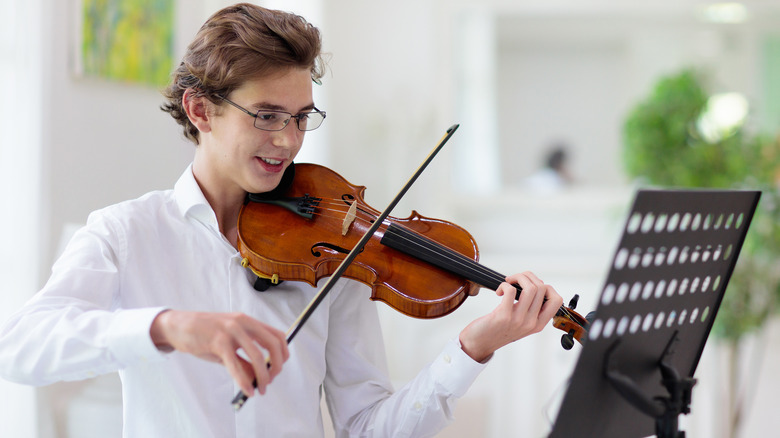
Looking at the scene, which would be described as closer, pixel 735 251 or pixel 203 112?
pixel 735 251

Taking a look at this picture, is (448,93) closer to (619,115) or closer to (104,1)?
(619,115)

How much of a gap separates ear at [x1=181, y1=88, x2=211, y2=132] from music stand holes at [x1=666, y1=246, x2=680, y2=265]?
2.73 feet

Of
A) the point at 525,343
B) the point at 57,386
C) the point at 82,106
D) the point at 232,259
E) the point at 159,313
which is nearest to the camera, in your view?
the point at 159,313

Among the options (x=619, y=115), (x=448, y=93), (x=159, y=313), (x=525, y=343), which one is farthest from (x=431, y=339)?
(x=159, y=313)

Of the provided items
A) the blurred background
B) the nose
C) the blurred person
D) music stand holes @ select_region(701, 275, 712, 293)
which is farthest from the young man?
the blurred person

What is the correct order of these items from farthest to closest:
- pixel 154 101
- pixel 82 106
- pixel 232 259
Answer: pixel 154 101 < pixel 82 106 < pixel 232 259

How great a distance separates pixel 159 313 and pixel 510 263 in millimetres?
2448

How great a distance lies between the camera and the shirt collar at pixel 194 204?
1.37 meters

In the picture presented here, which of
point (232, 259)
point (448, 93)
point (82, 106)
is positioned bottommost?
point (232, 259)

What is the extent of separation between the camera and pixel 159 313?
96 centimetres

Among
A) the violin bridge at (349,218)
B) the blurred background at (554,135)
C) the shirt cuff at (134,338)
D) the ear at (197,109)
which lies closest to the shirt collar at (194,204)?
the ear at (197,109)

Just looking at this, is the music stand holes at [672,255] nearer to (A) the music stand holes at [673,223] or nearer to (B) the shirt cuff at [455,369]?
(A) the music stand holes at [673,223]

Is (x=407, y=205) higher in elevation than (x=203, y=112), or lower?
lower

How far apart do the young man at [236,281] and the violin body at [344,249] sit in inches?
2.4
